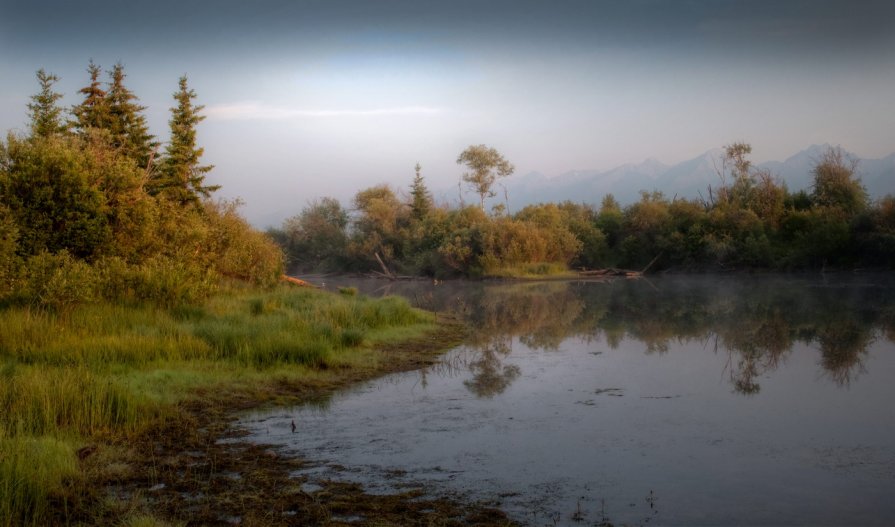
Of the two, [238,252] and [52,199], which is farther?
[238,252]

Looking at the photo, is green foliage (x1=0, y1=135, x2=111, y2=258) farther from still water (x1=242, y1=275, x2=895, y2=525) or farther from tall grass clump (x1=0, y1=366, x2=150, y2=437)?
still water (x1=242, y1=275, x2=895, y2=525)

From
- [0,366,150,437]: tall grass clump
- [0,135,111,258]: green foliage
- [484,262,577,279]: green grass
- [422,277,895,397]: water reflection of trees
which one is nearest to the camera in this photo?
[0,366,150,437]: tall grass clump

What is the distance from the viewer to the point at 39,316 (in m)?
12.0

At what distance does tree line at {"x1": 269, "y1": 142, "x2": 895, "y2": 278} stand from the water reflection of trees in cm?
790

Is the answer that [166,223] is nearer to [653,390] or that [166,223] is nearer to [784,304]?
[653,390]

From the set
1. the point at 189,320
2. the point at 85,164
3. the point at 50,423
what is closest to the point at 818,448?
the point at 50,423

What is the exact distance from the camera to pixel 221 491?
6.11 m

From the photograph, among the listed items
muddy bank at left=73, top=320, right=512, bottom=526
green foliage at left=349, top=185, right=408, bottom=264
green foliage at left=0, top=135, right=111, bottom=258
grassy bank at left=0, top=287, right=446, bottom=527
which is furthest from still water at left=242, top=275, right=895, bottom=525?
green foliage at left=349, top=185, right=408, bottom=264

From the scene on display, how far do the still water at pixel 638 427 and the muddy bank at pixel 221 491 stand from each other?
1.08ft

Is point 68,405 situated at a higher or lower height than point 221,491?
higher

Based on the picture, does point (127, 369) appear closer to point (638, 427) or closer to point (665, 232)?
point (638, 427)

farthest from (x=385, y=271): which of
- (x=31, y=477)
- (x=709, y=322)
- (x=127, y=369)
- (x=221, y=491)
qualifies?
(x=31, y=477)

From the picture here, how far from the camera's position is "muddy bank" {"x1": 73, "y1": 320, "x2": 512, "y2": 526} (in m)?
5.49

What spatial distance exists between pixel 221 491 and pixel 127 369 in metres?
5.04
